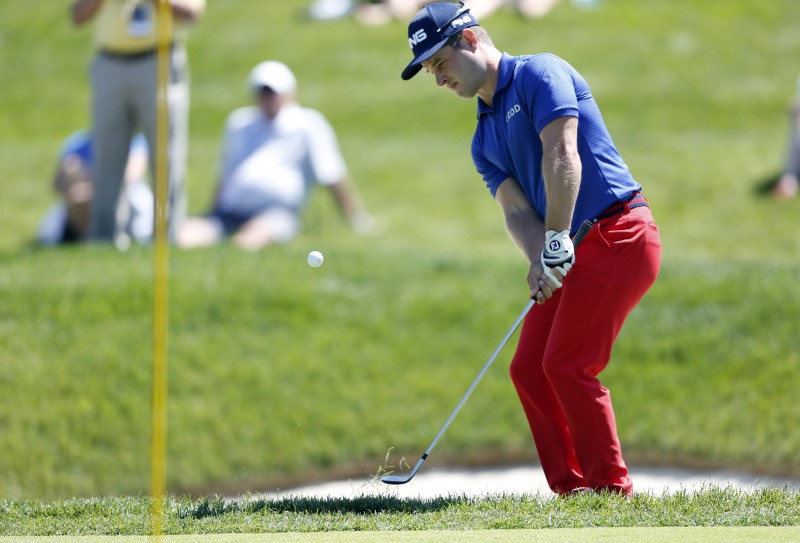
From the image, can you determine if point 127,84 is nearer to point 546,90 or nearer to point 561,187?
point 546,90

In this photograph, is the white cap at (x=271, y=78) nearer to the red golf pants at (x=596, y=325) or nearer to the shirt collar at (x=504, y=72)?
the shirt collar at (x=504, y=72)

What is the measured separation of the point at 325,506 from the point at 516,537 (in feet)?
3.72

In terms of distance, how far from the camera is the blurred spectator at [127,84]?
423 inches

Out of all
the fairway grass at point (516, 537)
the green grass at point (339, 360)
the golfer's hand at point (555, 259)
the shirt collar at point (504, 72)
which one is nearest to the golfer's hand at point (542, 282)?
the golfer's hand at point (555, 259)

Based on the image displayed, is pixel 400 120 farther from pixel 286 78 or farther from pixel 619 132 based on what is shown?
pixel 286 78

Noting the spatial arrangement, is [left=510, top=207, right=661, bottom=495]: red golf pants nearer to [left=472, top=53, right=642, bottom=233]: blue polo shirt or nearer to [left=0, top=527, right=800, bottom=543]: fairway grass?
[left=472, top=53, right=642, bottom=233]: blue polo shirt

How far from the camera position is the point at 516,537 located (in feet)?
14.8

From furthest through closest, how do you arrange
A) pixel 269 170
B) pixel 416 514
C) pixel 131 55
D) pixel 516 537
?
pixel 269 170 → pixel 131 55 → pixel 416 514 → pixel 516 537

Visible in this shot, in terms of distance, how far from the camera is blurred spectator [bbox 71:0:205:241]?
10.7 m

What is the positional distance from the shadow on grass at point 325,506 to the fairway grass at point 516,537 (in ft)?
1.48

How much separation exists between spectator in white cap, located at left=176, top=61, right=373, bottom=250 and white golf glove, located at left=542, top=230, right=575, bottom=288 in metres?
6.87

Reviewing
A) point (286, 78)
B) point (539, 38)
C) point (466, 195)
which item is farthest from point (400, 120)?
point (286, 78)

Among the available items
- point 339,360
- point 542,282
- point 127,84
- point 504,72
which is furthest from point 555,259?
point 127,84

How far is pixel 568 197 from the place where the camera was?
5.09m
